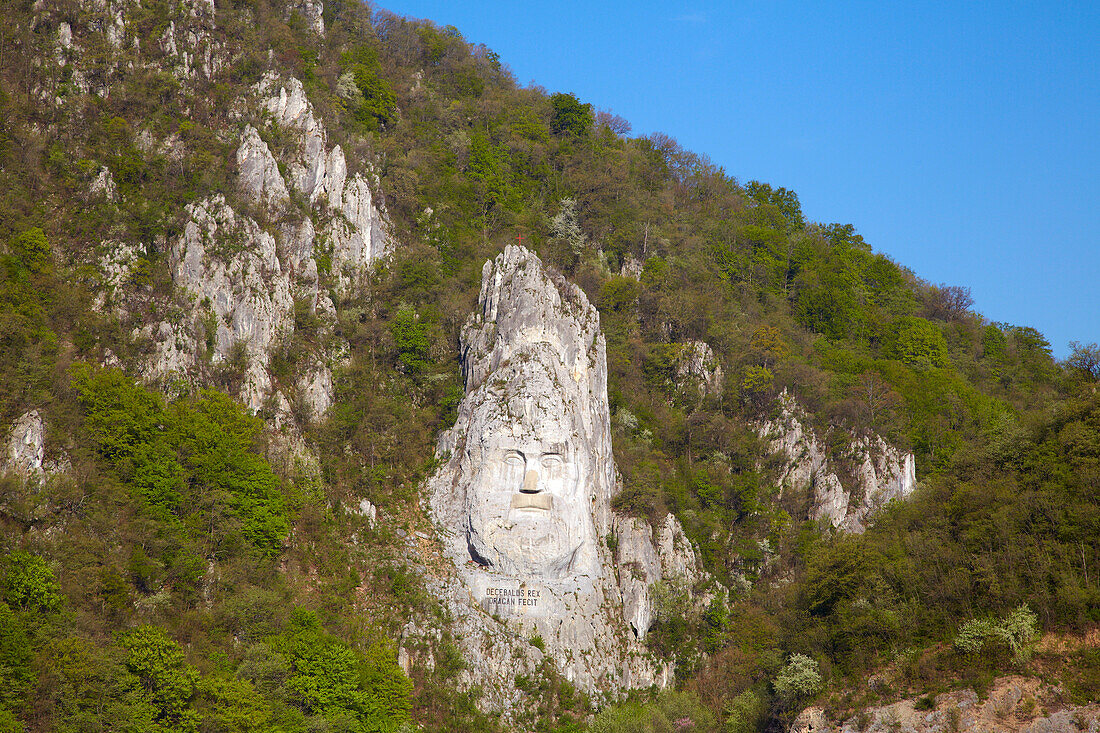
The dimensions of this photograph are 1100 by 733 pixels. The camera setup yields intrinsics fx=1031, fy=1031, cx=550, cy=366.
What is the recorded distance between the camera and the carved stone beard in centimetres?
5644

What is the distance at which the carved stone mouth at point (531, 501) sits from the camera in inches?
2244

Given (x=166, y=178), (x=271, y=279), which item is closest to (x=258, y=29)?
(x=166, y=178)

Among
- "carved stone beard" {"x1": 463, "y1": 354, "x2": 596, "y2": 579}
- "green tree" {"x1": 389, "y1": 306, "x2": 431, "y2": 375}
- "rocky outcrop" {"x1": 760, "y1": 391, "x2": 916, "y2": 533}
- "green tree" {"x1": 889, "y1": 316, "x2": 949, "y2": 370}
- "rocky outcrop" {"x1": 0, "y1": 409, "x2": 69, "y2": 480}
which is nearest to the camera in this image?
"rocky outcrop" {"x1": 0, "y1": 409, "x2": 69, "y2": 480}

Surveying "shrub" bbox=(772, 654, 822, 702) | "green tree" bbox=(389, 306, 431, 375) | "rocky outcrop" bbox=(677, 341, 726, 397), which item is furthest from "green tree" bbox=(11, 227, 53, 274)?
"shrub" bbox=(772, 654, 822, 702)

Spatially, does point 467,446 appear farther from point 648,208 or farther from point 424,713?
point 648,208

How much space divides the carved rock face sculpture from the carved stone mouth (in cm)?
6

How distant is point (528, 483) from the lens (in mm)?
57188

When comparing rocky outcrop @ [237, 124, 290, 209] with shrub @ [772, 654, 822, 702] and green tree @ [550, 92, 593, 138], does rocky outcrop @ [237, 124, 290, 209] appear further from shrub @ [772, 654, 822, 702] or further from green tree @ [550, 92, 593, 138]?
shrub @ [772, 654, 822, 702]

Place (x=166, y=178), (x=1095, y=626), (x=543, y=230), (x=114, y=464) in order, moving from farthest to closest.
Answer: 1. (x=543, y=230)
2. (x=166, y=178)
3. (x=114, y=464)
4. (x=1095, y=626)

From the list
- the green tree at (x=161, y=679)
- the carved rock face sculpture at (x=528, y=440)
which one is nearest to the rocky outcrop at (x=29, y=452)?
the green tree at (x=161, y=679)

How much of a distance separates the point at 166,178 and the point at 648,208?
1469 inches

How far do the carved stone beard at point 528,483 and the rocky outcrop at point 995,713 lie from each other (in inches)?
730

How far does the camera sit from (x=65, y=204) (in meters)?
59.8

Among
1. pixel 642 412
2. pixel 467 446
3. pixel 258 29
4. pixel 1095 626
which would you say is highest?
pixel 258 29
